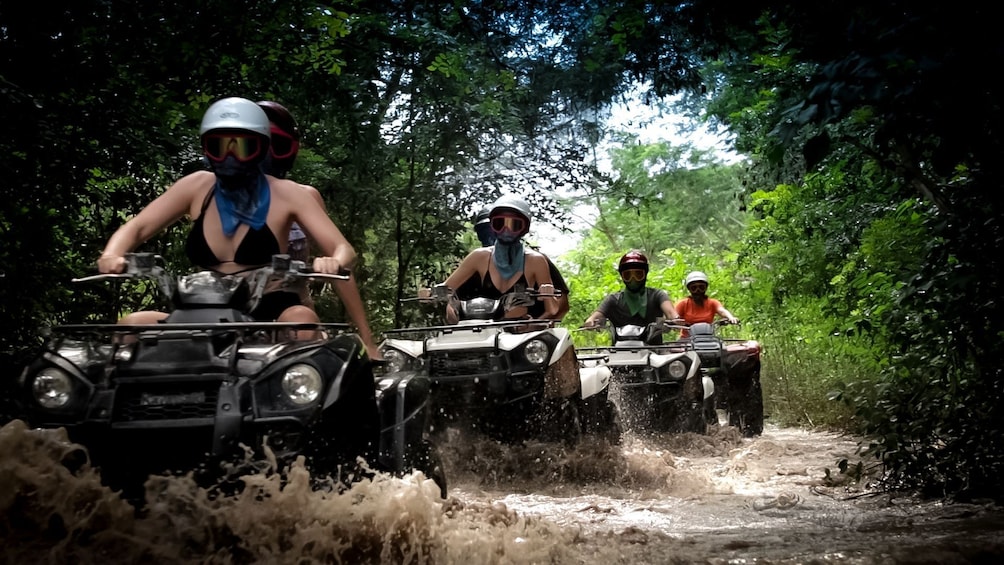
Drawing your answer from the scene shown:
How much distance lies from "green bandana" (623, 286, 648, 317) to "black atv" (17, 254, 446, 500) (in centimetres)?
771

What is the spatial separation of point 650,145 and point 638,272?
2181cm

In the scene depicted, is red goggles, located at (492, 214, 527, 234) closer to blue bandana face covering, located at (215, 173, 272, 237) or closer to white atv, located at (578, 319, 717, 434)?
white atv, located at (578, 319, 717, 434)

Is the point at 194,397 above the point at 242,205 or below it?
below

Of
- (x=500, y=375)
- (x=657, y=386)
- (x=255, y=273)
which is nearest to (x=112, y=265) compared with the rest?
(x=255, y=273)

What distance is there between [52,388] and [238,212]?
4.14 feet

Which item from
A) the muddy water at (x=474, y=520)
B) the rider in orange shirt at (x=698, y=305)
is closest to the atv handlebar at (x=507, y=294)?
the muddy water at (x=474, y=520)

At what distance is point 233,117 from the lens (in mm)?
4598

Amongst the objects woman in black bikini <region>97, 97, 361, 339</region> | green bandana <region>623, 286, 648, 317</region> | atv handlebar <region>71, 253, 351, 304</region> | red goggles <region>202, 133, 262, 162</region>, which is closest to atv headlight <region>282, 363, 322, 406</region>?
atv handlebar <region>71, 253, 351, 304</region>

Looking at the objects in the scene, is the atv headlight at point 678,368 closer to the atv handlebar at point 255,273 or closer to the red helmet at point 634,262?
the red helmet at point 634,262

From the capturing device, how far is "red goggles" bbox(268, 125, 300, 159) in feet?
19.2

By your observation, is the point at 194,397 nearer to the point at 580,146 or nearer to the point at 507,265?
the point at 507,265

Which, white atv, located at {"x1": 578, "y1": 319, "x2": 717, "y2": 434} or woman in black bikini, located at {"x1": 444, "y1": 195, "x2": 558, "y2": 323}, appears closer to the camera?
woman in black bikini, located at {"x1": 444, "y1": 195, "x2": 558, "y2": 323}

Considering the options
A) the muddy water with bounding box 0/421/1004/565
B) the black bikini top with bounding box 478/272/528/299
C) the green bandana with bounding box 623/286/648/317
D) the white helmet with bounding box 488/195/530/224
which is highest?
the white helmet with bounding box 488/195/530/224

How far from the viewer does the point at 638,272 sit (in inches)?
448
